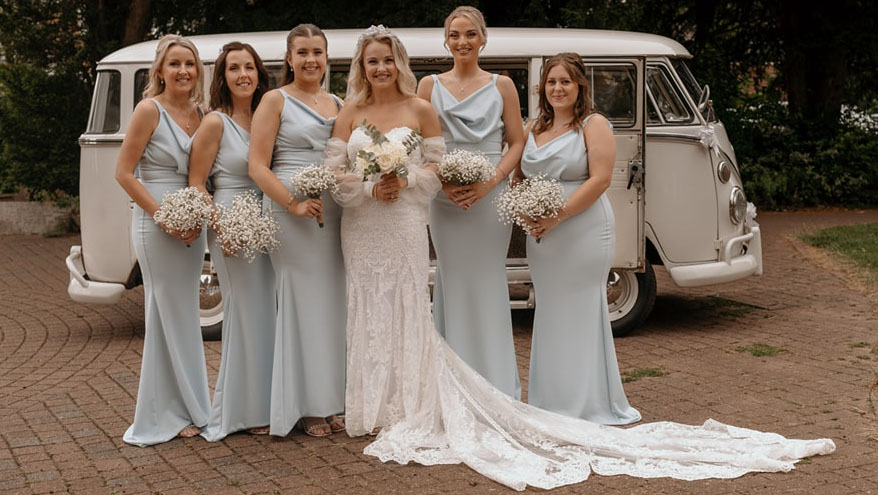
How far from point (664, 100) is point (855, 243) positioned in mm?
6068

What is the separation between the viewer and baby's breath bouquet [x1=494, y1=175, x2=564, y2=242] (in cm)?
594

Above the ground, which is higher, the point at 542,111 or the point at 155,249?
the point at 542,111

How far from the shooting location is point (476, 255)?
6.36m

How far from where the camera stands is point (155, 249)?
600 cm

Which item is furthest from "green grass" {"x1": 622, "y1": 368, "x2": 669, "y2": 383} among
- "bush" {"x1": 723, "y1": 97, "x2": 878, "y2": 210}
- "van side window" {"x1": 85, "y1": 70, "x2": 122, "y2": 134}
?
"bush" {"x1": 723, "y1": 97, "x2": 878, "y2": 210}

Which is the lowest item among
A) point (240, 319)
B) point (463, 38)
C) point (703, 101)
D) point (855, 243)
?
point (855, 243)

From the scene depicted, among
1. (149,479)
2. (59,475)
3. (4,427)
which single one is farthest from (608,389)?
(4,427)

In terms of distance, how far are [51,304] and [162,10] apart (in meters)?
6.18

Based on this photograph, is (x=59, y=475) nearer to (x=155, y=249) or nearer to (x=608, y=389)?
(x=155, y=249)

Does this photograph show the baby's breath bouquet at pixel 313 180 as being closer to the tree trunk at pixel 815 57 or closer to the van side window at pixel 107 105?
the van side window at pixel 107 105

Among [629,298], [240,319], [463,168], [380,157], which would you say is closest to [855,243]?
[629,298]

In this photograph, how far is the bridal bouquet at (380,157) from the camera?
5.62 meters

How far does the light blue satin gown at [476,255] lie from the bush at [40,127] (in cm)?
1074

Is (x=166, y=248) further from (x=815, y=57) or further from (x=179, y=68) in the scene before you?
(x=815, y=57)
